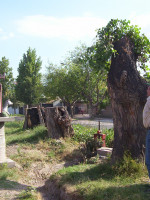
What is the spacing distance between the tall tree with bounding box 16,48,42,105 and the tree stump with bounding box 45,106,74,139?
29.4 m

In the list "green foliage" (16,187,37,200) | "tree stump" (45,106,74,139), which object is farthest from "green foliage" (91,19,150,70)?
"tree stump" (45,106,74,139)

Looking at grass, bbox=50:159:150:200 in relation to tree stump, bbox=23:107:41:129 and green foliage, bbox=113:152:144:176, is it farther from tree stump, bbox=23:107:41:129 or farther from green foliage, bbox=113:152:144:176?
tree stump, bbox=23:107:41:129

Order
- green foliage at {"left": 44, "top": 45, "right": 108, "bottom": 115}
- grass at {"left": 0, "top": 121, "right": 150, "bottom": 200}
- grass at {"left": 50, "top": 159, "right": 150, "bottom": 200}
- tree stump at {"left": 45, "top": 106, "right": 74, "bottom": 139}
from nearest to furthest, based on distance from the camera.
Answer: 1. grass at {"left": 50, "top": 159, "right": 150, "bottom": 200}
2. grass at {"left": 0, "top": 121, "right": 150, "bottom": 200}
3. tree stump at {"left": 45, "top": 106, "right": 74, "bottom": 139}
4. green foliage at {"left": 44, "top": 45, "right": 108, "bottom": 115}

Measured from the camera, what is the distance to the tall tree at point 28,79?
131 feet

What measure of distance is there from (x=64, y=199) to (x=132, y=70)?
10.3 ft

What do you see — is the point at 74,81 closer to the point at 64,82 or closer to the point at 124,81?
the point at 64,82

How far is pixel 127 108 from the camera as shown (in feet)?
18.1

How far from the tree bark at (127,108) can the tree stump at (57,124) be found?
4955 millimetres

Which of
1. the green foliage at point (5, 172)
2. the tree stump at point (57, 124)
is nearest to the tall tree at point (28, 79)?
the tree stump at point (57, 124)

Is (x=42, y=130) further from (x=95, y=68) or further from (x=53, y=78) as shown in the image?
(x=53, y=78)

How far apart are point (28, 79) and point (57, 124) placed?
3001cm

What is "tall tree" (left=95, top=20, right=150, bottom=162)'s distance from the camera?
214 inches

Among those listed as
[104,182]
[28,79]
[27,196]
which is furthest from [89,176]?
[28,79]

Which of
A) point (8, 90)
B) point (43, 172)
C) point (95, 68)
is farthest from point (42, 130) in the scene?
point (8, 90)
